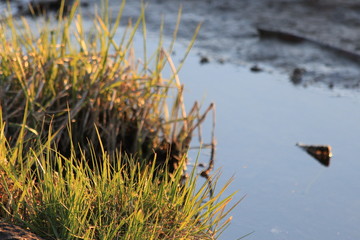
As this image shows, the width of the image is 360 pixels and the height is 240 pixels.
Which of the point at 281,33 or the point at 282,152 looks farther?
the point at 281,33

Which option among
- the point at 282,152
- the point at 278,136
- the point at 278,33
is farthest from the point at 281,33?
the point at 282,152

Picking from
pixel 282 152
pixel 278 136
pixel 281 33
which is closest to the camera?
pixel 282 152

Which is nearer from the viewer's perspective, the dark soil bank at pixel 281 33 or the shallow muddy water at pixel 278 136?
the shallow muddy water at pixel 278 136

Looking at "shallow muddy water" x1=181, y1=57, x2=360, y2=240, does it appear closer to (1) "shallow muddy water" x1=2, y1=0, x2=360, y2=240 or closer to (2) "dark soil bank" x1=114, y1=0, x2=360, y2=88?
(1) "shallow muddy water" x1=2, y1=0, x2=360, y2=240

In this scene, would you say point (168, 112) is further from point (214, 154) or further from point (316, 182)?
point (316, 182)

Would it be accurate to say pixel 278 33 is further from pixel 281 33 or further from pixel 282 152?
pixel 282 152

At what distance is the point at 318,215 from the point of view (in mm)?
2783

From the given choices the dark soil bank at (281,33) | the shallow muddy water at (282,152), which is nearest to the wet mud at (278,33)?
Result: the dark soil bank at (281,33)

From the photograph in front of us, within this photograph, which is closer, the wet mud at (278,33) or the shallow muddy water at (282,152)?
the shallow muddy water at (282,152)

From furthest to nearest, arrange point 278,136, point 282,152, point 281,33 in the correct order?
point 281,33, point 278,136, point 282,152

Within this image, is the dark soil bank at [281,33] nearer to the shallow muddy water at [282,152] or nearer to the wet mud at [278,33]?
the wet mud at [278,33]

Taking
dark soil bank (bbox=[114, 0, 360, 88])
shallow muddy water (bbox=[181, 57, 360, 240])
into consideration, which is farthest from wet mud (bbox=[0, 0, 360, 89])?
shallow muddy water (bbox=[181, 57, 360, 240])

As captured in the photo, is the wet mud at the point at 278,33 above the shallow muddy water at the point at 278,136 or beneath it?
above

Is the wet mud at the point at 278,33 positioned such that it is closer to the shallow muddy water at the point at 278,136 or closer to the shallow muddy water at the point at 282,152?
the shallow muddy water at the point at 278,136
